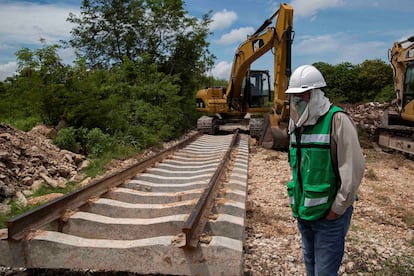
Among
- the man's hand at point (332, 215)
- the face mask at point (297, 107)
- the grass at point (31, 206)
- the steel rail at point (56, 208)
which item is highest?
the face mask at point (297, 107)

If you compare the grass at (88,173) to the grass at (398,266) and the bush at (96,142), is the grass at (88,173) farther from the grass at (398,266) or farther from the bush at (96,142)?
the grass at (398,266)

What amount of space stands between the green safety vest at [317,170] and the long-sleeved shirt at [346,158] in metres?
0.05

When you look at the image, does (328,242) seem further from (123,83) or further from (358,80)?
(358,80)

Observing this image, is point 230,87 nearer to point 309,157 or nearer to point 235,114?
point 235,114

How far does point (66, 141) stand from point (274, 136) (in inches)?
214

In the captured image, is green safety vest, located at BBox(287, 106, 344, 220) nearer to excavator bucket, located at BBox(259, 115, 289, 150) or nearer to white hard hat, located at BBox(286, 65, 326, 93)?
white hard hat, located at BBox(286, 65, 326, 93)

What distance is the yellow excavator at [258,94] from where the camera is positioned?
10766 millimetres

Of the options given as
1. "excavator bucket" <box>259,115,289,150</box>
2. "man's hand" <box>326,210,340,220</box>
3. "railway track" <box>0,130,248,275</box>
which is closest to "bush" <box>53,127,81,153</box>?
"railway track" <box>0,130,248,275</box>

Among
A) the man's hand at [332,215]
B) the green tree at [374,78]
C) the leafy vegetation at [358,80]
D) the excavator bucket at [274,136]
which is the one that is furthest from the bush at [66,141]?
the green tree at [374,78]

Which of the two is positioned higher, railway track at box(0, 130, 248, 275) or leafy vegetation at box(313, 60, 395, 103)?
leafy vegetation at box(313, 60, 395, 103)

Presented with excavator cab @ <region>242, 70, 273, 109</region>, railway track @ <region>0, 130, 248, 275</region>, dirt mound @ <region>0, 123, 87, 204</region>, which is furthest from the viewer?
excavator cab @ <region>242, 70, 273, 109</region>

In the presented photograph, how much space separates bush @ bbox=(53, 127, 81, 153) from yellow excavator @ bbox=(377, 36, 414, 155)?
8782mm

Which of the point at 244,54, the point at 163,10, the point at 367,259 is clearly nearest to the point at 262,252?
the point at 367,259

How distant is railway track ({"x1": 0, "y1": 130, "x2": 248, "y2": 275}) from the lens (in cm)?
321
